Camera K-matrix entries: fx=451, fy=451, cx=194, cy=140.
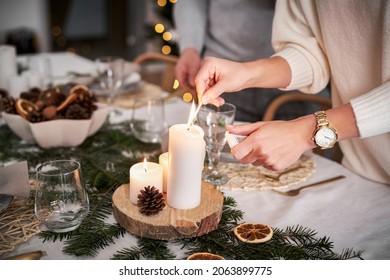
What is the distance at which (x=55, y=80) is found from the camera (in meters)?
1.86

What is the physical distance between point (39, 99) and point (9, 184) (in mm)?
400

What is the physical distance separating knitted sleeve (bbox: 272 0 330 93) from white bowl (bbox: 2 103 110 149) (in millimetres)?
517

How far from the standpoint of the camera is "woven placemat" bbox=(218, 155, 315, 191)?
1.04 metres

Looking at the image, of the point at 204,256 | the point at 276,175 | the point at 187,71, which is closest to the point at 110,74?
the point at 187,71

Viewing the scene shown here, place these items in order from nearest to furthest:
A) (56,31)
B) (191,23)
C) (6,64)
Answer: (6,64), (191,23), (56,31)

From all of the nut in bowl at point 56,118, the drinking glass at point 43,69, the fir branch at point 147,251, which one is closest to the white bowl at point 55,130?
the nut in bowl at point 56,118

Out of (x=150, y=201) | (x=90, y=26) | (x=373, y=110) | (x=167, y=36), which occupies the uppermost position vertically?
(x=373, y=110)

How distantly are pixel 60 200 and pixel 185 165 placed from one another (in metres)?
0.23

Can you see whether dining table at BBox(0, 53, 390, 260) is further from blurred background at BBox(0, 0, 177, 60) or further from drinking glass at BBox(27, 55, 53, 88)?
blurred background at BBox(0, 0, 177, 60)

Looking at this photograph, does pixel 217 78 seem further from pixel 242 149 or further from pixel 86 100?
pixel 86 100

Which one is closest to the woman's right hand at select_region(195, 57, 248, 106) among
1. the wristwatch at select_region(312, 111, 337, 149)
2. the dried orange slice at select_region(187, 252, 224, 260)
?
the wristwatch at select_region(312, 111, 337, 149)

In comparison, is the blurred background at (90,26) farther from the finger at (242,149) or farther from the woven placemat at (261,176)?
the finger at (242,149)

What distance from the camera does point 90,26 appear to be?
21.1 feet

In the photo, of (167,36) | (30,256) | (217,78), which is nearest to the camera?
(30,256)
